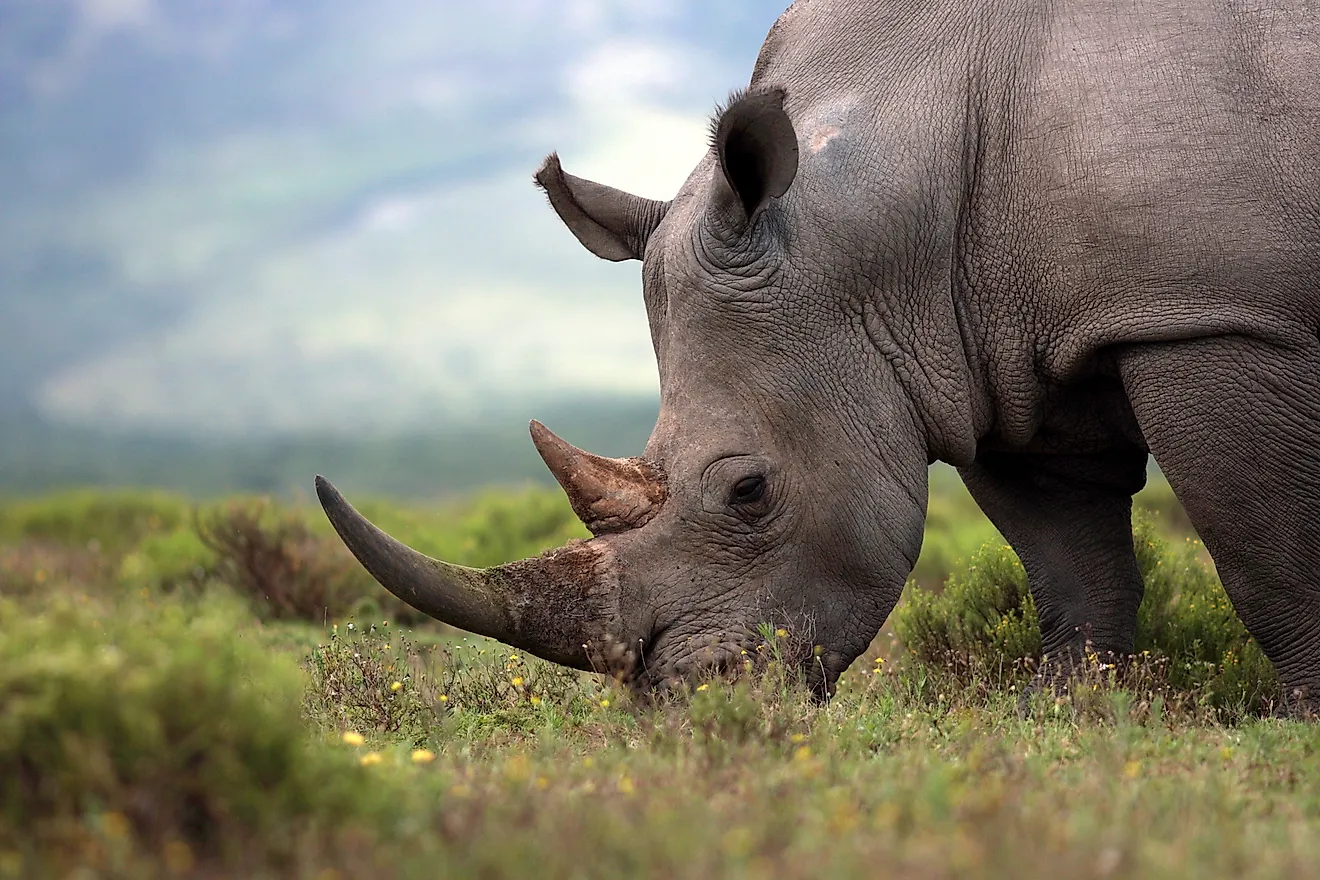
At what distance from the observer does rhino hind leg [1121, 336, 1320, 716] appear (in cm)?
479

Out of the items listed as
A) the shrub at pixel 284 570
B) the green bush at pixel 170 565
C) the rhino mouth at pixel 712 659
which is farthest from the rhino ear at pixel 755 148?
the green bush at pixel 170 565

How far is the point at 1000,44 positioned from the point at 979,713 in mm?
2384

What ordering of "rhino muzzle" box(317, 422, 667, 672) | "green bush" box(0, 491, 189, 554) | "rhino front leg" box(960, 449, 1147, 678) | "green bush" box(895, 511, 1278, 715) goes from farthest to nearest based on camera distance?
"green bush" box(0, 491, 189, 554) < "green bush" box(895, 511, 1278, 715) < "rhino front leg" box(960, 449, 1147, 678) < "rhino muzzle" box(317, 422, 667, 672)

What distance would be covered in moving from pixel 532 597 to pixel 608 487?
0.49 m

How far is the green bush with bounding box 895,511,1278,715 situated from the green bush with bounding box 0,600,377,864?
12.7 ft

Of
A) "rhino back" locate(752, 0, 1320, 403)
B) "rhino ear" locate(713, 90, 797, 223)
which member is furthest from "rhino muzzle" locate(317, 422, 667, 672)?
"rhino back" locate(752, 0, 1320, 403)

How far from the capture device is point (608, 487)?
5031mm

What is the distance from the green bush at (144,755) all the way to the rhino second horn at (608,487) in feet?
7.38

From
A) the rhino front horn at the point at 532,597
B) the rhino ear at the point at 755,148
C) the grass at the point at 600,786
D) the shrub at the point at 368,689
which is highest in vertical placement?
the rhino ear at the point at 755,148

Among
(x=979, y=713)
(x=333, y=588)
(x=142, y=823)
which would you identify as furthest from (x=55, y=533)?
(x=142, y=823)

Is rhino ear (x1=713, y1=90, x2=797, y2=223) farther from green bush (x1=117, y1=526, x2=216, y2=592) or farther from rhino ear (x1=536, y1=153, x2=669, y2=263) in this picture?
green bush (x1=117, y1=526, x2=216, y2=592)

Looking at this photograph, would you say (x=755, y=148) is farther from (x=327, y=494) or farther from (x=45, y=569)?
(x=45, y=569)

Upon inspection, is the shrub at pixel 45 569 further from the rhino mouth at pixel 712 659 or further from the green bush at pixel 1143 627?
the rhino mouth at pixel 712 659

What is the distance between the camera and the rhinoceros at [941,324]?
4789mm
